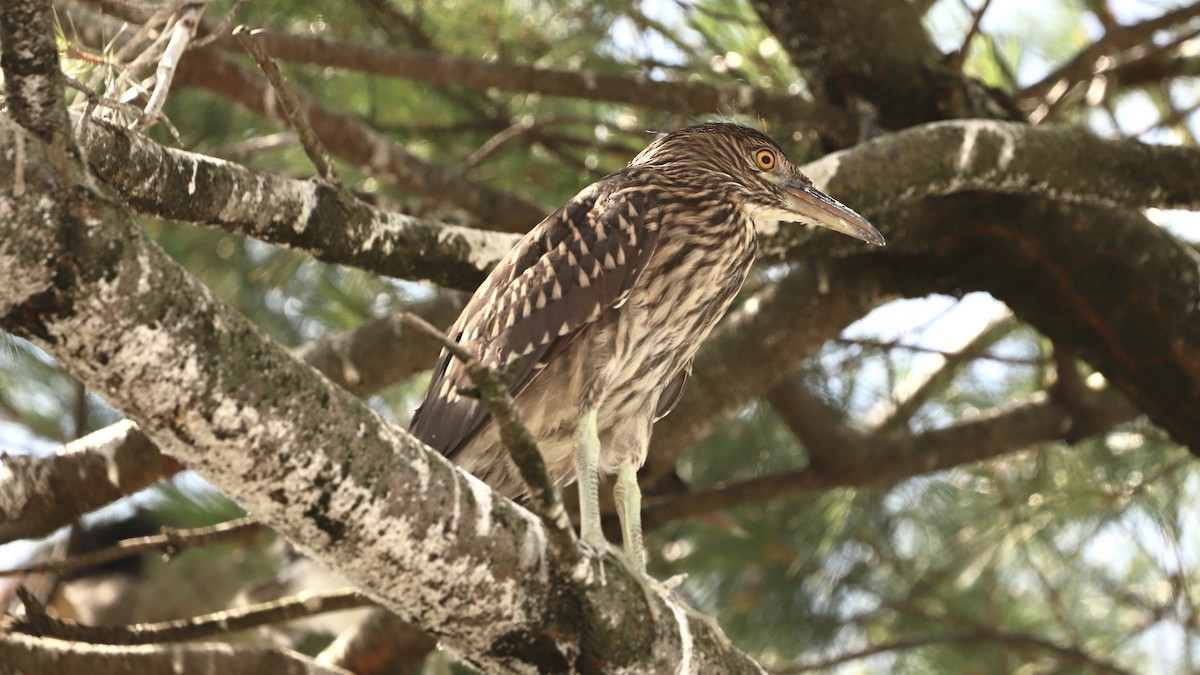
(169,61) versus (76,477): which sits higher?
(169,61)

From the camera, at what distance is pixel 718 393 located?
4.00 metres

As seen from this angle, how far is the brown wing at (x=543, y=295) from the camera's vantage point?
2.79m

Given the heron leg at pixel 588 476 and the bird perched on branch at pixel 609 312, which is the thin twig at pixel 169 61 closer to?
the bird perched on branch at pixel 609 312

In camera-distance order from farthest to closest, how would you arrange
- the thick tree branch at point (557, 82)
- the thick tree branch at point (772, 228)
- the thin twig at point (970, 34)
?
the thin twig at point (970, 34) < the thick tree branch at point (557, 82) < the thick tree branch at point (772, 228)

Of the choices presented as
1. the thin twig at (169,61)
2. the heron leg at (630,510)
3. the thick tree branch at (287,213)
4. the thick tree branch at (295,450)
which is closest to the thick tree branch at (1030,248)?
the heron leg at (630,510)

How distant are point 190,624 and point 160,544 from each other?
0.23m

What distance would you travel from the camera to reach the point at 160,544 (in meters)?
3.30

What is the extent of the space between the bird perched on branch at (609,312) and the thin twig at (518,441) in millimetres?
649

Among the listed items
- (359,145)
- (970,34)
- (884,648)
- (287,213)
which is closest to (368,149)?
(359,145)

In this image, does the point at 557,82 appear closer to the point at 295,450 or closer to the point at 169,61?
the point at 169,61

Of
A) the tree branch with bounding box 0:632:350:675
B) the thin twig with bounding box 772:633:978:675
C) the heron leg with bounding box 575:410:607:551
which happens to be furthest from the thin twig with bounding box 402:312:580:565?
the thin twig with bounding box 772:633:978:675

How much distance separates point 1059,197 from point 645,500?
162cm

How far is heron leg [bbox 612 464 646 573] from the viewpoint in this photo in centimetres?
287

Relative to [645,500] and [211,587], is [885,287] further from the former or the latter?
[211,587]
